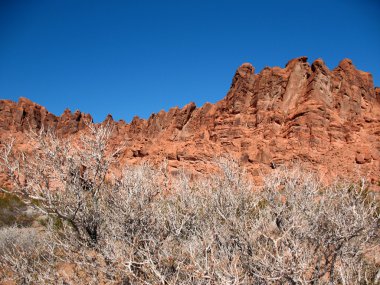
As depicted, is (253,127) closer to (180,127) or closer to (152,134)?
(180,127)

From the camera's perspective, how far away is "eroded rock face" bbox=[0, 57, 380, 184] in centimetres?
3469

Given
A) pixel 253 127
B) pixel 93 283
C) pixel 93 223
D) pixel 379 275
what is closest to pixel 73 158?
pixel 93 223

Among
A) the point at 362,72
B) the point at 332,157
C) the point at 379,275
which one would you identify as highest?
the point at 362,72

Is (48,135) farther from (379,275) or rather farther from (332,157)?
(332,157)

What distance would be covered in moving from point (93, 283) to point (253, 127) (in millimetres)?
37904

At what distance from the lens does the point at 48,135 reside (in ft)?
21.6

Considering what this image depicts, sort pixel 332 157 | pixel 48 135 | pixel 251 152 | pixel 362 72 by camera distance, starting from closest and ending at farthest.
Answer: pixel 48 135
pixel 332 157
pixel 251 152
pixel 362 72

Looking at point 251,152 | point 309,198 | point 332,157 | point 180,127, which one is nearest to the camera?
point 309,198

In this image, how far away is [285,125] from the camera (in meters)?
40.4

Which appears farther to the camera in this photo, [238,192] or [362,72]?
[362,72]

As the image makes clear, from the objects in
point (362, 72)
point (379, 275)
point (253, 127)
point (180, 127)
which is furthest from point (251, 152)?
point (379, 275)

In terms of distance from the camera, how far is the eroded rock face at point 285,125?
34.7m

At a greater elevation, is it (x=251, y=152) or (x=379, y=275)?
(x=251, y=152)

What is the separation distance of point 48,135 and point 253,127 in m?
37.8
